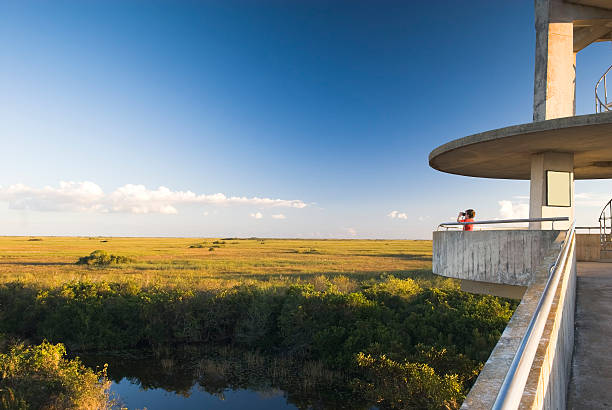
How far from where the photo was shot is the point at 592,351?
247 inches

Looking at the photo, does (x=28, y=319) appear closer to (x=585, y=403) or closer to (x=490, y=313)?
(x=490, y=313)

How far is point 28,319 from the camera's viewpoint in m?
30.4

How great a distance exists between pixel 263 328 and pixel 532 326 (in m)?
28.2

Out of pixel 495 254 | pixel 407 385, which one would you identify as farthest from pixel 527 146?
pixel 407 385

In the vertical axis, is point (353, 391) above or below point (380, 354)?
below

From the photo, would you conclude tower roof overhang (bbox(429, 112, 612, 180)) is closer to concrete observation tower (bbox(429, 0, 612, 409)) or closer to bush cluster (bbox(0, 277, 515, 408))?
concrete observation tower (bbox(429, 0, 612, 409))

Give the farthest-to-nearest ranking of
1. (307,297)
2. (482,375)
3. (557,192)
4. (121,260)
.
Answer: (121,260) → (307,297) → (557,192) → (482,375)

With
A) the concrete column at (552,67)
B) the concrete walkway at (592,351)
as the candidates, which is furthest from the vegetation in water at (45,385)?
the concrete column at (552,67)

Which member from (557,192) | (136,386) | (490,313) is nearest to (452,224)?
(557,192)

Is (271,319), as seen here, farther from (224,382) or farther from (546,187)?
(546,187)

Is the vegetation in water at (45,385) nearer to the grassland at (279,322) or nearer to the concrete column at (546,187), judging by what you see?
the grassland at (279,322)

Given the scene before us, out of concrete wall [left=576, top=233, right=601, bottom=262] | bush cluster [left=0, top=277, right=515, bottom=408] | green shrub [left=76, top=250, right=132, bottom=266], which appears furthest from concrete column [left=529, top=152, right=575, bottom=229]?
green shrub [left=76, top=250, right=132, bottom=266]

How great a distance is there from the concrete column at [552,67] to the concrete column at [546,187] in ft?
7.13

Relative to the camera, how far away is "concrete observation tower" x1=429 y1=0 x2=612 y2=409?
3.11 meters
